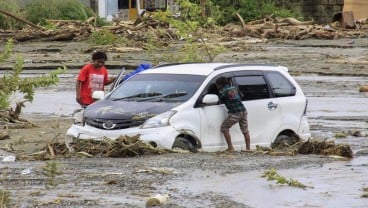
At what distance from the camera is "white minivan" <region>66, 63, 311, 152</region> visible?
579 inches

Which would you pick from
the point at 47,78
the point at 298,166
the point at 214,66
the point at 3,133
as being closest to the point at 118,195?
the point at 47,78

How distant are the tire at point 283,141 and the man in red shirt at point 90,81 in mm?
3066

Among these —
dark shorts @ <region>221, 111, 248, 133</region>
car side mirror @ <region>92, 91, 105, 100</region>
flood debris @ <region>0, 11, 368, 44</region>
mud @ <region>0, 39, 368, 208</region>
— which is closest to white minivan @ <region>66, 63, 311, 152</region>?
dark shorts @ <region>221, 111, 248, 133</region>

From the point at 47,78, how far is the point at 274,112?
5.66 metres

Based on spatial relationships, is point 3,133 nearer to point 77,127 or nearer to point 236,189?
point 77,127

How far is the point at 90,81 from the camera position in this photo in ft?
56.6

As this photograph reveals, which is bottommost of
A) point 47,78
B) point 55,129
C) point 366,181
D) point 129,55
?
point 129,55

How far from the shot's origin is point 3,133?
58.7ft

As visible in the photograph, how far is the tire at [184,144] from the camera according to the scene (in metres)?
14.8

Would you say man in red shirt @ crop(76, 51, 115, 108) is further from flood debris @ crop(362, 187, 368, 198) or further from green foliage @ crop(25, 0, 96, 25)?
green foliage @ crop(25, 0, 96, 25)

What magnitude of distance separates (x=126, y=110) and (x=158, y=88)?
942 mm

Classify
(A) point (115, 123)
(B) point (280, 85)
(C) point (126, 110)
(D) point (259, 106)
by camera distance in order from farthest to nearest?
(B) point (280, 85) → (D) point (259, 106) → (C) point (126, 110) → (A) point (115, 123)

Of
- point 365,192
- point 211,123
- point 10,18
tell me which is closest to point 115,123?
point 211,123

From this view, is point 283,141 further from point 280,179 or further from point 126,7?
point 126,7
